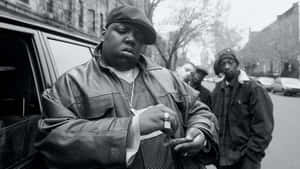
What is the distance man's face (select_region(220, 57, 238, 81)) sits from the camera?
3357 mm

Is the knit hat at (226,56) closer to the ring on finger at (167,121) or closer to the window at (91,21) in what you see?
the ring on finger at (167,121)

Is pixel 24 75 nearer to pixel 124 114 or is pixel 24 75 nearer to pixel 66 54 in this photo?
pixel 66 54

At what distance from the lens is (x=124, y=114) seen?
59.6 inches

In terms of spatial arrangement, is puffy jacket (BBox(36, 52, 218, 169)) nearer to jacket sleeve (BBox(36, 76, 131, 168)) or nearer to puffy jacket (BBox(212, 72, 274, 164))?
jacket sleeve (BBox(36, 76, 131, 168))

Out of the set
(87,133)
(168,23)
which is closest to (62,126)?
(87,133)

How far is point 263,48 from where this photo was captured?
40656 millimetres

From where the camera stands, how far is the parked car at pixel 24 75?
171 cm

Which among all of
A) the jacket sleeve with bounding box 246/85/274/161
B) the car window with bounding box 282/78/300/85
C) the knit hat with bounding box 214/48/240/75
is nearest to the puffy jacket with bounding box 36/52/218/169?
the jacket sleeve with bounding box 246/85/274/161

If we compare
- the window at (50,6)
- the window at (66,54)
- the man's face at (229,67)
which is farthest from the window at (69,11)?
the window at (66,54)

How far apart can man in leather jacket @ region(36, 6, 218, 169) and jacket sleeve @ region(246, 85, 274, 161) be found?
145cm

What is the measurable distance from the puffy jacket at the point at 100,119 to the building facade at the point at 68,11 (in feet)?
29.4

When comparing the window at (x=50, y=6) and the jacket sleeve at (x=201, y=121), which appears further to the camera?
the window at (x=50, y=6)

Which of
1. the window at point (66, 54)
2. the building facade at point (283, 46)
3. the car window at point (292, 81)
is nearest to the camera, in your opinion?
the window at point (66, 54)

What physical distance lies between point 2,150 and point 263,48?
1720 inches
